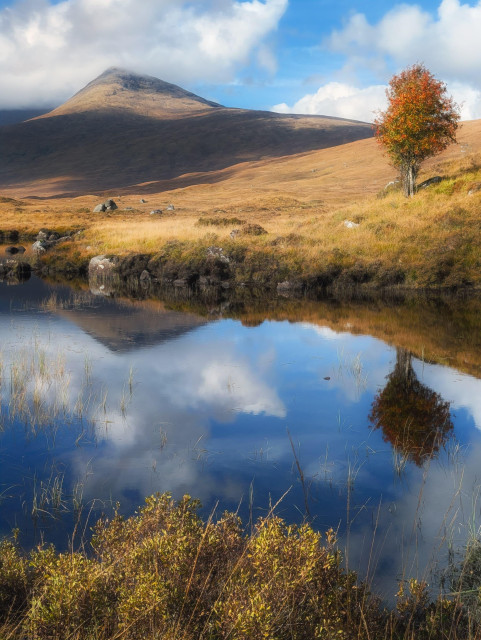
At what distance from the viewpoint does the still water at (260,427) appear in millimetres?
7039

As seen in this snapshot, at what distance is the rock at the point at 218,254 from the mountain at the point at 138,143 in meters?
98.0

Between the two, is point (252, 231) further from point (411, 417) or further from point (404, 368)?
point (411, 417)

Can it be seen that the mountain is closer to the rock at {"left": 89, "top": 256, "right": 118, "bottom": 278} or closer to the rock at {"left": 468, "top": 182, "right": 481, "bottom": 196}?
the rock at {"left": 89, "top": 256, "right": 118, "bottom": 278}

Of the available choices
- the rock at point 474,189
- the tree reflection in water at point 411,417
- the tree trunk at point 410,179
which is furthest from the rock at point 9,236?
the tree reflection in water at point 411,417

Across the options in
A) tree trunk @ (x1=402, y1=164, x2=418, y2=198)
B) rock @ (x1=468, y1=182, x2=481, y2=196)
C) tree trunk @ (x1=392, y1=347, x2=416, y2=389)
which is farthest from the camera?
tree trunk @ (x1=402, y1=164, x2=418, y2=198)

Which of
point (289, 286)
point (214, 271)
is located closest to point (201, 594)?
point (289, 286)

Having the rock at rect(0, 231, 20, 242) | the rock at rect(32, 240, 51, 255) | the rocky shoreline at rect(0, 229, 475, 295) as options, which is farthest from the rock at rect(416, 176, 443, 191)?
the rock at rect(0, 231, 20, 242)

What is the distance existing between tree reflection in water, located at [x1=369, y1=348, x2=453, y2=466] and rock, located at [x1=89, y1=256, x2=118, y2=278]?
21.2 m

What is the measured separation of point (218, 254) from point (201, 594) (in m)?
26.2

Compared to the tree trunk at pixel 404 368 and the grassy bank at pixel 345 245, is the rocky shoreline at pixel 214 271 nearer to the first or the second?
the grassy bank at pixel 345 245

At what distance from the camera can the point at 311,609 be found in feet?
14.2

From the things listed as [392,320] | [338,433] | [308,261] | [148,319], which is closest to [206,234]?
[308,261]

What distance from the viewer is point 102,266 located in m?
32.2

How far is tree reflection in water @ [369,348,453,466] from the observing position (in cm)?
923
